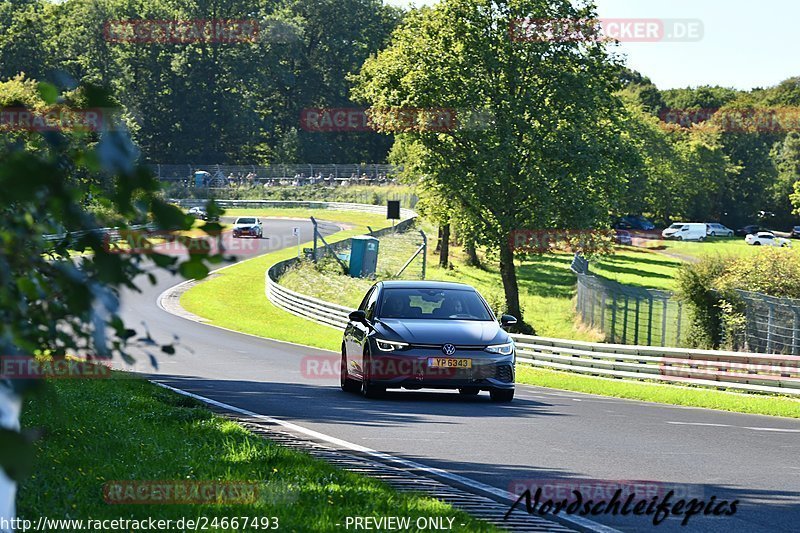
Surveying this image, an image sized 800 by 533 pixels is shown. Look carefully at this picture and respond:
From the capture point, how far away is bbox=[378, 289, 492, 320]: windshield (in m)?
17.4

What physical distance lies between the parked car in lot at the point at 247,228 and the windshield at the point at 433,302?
194 ft

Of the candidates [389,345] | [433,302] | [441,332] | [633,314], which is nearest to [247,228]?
[633,314]

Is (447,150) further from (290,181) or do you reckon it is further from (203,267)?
(290,181)

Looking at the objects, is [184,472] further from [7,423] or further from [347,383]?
[347,383]

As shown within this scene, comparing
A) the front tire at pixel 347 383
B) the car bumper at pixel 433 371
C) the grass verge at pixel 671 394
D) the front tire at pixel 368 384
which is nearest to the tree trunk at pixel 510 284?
the grass verge at pixel 671 394

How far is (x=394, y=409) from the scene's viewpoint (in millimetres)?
15562

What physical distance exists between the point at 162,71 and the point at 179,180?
13.8 m

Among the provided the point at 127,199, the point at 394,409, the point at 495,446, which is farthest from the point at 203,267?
the point at 394,409

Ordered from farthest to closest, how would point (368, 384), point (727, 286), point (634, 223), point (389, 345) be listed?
1. point (634, 223)
2. point (727, 286)
3. point (368, 384)
4. point (389, 345)

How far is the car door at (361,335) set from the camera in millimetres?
16875

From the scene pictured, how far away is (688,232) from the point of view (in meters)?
114

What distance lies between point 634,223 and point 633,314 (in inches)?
3388

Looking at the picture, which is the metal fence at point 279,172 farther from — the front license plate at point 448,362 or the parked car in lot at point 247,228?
the front license plate at point 448,362

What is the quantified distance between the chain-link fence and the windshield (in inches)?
569
